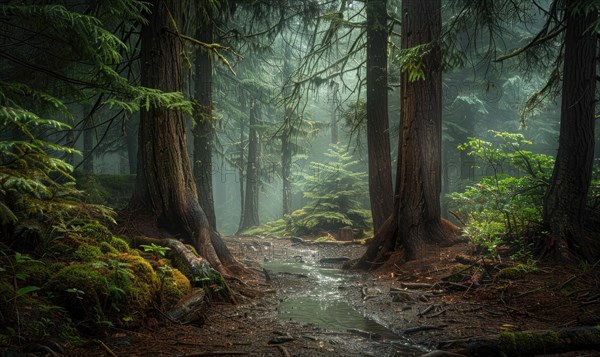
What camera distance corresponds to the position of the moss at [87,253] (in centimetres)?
480

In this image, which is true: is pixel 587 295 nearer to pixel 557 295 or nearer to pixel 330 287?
pixel 557 295

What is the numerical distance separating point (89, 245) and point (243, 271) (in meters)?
3.84

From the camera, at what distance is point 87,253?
489 centimetres

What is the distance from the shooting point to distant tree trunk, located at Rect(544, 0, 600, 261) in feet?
21.5

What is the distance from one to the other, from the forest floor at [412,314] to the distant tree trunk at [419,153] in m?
0.85

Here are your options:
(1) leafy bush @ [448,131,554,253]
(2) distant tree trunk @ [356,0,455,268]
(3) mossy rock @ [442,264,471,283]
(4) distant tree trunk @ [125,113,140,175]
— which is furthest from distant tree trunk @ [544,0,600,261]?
(4) distant tree trunk @ [125,113,140,175]

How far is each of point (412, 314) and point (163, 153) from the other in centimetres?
512

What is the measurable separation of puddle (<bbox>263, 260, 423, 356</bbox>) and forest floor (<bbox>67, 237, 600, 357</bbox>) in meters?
0.07

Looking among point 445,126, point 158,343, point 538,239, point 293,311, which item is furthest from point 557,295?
point 445,126

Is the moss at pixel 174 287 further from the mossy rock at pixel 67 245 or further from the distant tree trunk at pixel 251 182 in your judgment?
the distant tree trunk at pixel 251 182

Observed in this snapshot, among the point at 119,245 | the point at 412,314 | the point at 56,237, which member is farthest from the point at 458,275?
the point at 56,237

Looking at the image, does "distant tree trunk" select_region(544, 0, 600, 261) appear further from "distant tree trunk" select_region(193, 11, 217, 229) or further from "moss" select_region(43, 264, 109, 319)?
"distant tree trunk" select_region(193, 11, 217, 229)

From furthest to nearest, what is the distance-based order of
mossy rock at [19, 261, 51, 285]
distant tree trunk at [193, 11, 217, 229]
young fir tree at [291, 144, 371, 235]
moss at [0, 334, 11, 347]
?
young fir tree at [291, 144, 371, 235]
distant tree trunk at [193, 11, 217, 229]
mossy rock at [19, 261, 51, 285]
moss at [0, 334, 11, 347]

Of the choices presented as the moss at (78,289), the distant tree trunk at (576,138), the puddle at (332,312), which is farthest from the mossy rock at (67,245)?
the distant tree trunk at (576,138)
